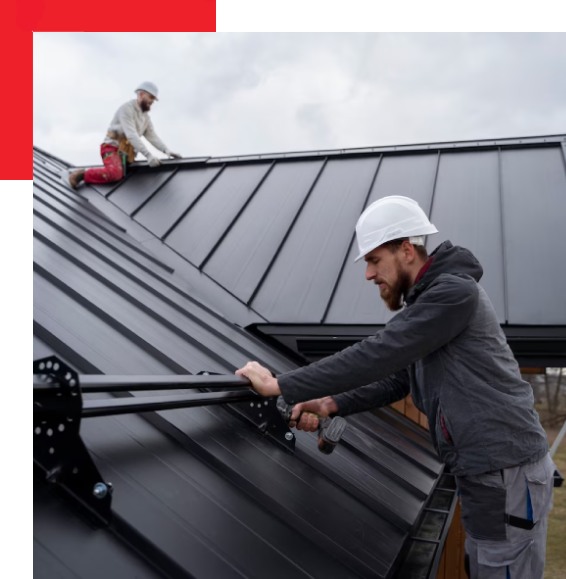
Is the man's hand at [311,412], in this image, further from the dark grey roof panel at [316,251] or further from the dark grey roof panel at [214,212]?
the dark grey roof panel at [214,212]

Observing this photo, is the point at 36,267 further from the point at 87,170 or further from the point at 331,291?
the point at 87,170

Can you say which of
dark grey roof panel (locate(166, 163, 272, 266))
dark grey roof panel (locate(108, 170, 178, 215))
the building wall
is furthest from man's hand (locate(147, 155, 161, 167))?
the building wall

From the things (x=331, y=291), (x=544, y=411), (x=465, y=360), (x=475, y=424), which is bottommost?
(x=544, y=411)

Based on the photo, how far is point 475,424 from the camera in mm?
2848

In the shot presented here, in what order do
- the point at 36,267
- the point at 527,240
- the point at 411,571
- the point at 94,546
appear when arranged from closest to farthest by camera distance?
1. the point at 94,546
2. the point at 411,571
3. the point at 36,267
4. the point at 527,240

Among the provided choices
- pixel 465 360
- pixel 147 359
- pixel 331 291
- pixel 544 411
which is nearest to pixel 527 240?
pixel 331 291

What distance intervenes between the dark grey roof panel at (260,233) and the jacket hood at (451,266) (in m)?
2.98

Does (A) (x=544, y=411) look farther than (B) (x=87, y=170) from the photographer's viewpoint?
Yes

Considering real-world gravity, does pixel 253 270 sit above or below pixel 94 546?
above

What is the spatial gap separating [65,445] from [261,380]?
1211 mm

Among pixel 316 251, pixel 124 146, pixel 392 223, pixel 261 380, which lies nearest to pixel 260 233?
pixel 316 251

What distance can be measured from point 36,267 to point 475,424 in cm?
296

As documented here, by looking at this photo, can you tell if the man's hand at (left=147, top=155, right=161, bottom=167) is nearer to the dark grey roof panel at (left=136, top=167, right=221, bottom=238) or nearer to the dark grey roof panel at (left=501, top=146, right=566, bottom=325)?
the dark grey roof panel at (left=136, top=167, right=221, bottom=238)

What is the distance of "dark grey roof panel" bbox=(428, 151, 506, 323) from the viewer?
5.40m
